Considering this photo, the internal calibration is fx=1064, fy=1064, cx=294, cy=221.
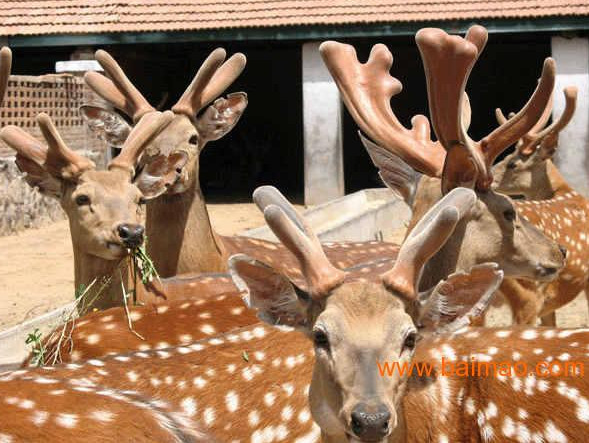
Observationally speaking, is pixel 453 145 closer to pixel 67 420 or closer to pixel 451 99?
pixel 451 99

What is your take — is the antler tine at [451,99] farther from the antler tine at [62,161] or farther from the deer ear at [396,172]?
the antler tine at [62,161]

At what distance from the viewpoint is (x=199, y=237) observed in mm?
6309

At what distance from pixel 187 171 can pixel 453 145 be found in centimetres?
240

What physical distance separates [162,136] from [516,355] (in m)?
3.26

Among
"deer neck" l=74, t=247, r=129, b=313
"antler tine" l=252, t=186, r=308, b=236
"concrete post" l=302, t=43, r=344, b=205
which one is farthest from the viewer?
"concrete post" l=302, t=43, r=344, b=205

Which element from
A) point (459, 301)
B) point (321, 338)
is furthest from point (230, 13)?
point (321, 338)

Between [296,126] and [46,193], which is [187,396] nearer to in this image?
[46,193]

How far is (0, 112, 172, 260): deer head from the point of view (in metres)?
4.97

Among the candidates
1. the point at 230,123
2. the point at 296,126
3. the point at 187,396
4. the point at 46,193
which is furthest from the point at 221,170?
the point at 187,396

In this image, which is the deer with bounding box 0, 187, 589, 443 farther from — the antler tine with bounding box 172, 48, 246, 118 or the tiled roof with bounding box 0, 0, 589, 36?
the tiled roof with bounding box 0, 0, 589, 36

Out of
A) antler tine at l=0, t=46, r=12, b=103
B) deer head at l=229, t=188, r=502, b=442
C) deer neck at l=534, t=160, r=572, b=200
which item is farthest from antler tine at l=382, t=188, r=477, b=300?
deer neck at l=534, t=160, r=572, b=200

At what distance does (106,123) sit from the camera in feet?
21.4

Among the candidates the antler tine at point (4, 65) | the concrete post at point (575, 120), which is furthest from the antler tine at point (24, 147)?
the concrete post at point (575, 120)

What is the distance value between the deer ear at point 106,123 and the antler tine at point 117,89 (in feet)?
0.36
